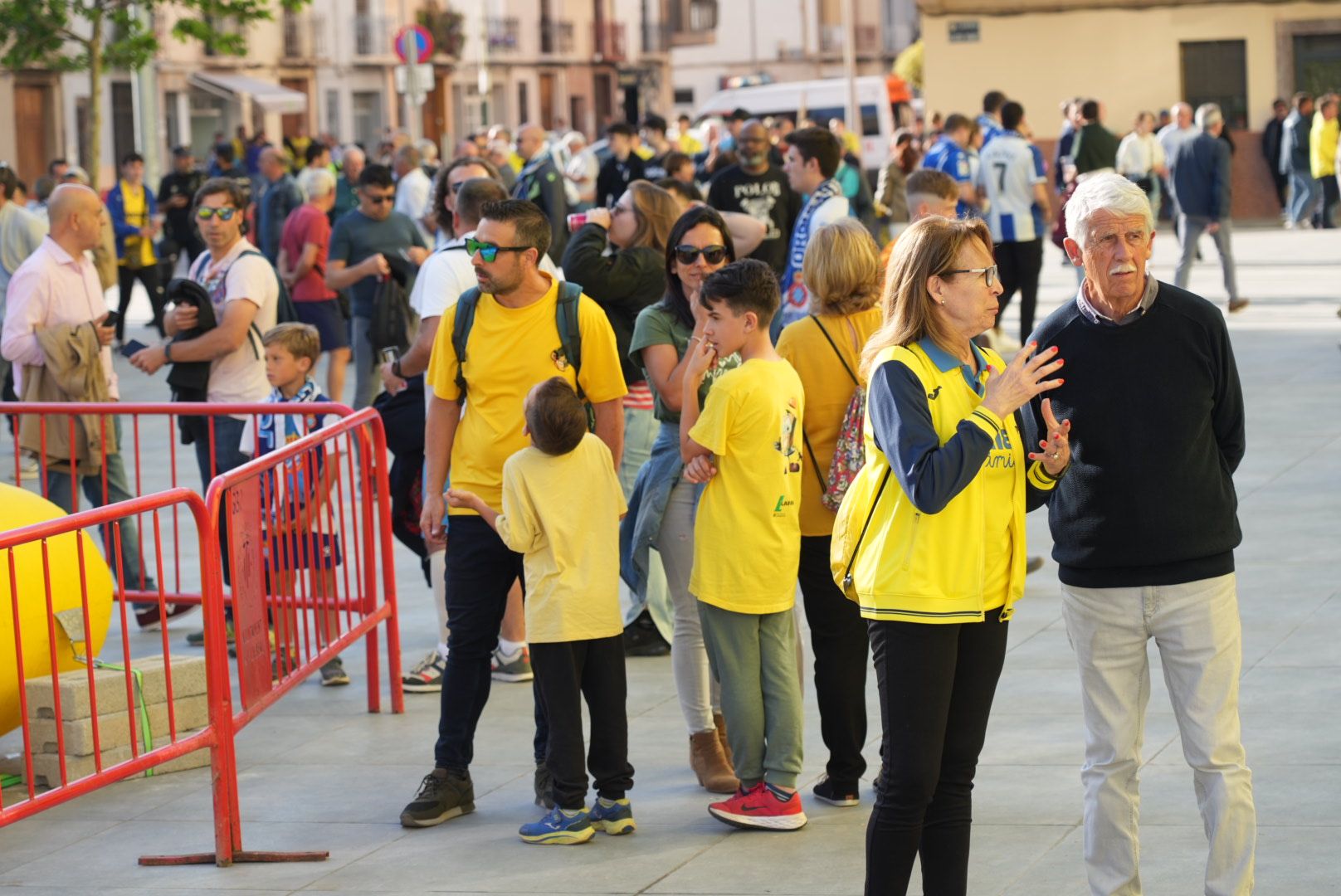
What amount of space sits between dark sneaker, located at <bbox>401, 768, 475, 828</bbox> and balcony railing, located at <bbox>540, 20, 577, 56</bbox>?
7067 cm

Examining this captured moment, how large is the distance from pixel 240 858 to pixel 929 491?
2588 mm

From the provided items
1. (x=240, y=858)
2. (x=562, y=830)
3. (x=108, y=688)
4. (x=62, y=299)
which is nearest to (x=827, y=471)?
(x=562, y=830)

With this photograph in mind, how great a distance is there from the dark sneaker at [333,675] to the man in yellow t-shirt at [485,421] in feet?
6.23

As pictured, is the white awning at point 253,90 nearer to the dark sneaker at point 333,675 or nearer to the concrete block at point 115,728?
the dark sneaker at point 333,675

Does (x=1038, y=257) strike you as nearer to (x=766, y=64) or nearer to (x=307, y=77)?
(x=307, y=77)

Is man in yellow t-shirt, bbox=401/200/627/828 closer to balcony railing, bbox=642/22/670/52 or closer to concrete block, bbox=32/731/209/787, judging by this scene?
concrete block, bbox=32/731/209/787

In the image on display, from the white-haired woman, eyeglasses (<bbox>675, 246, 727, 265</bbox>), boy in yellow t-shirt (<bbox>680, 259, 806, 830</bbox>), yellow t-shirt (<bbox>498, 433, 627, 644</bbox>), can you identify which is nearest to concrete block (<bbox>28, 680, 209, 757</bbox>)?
yellow t-shirt (<bbox>498, 433, 627, 644</bbox>)

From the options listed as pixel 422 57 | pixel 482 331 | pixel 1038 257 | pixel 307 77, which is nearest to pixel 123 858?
pixel 482 331

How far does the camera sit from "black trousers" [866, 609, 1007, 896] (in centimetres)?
456

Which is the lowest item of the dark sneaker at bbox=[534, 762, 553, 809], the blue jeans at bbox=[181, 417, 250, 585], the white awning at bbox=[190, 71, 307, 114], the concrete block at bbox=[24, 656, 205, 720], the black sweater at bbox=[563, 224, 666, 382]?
the dark sneaker at bbox=[534, 762, 553, 809]

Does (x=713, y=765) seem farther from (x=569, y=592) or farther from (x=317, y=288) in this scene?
(x=317, y=288)

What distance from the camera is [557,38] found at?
7544 cm

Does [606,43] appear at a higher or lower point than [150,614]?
higher

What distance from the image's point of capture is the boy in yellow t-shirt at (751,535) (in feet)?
19.1
